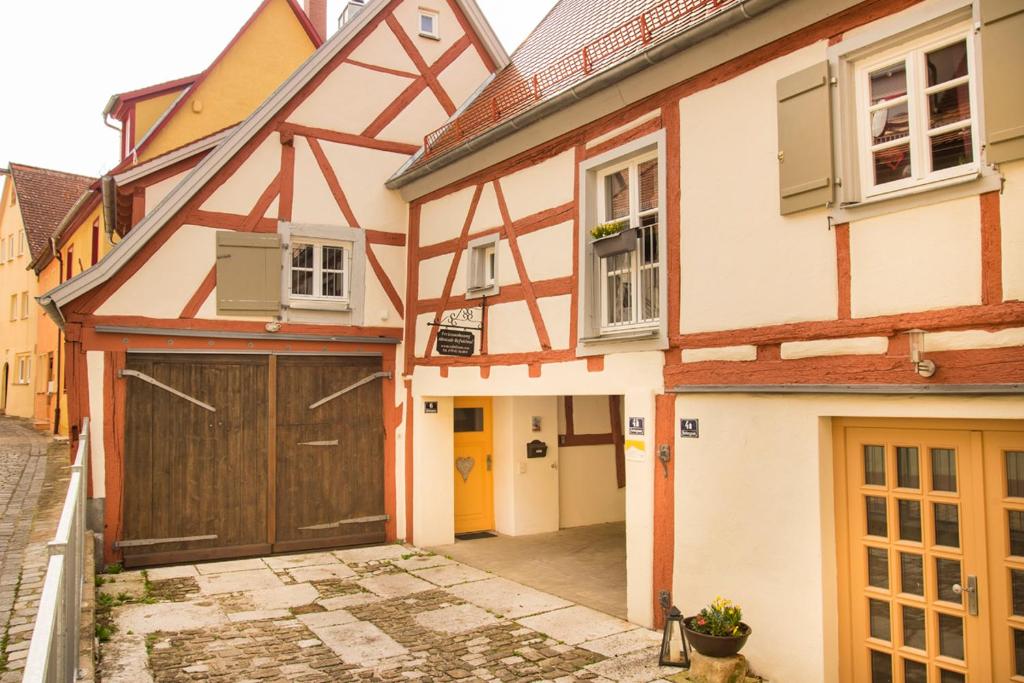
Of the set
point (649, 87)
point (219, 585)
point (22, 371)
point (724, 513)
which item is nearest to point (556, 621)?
point (724, 513)

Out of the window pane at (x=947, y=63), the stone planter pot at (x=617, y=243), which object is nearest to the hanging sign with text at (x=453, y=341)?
the stone planter pot at (x=617, y=243)

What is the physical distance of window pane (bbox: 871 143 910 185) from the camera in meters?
5.02

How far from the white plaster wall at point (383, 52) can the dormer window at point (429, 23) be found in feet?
1.86

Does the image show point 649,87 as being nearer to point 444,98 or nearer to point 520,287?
point 520,287

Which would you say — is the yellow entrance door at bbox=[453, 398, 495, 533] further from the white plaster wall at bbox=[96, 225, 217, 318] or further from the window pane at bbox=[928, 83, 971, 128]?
the window pane at bbox=[928, 83, 971, 128]

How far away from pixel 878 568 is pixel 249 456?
288 inches

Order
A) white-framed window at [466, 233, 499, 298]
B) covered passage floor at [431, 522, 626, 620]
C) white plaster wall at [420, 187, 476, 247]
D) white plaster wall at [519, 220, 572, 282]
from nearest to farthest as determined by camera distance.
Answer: white plaster wall at [519, 220, 572, 282] → covered passage floor at [431, 522, 626, 620] → white-framed window at [466, 233, 499, 298] → white plaster wall at [420, 187, 476, 247]

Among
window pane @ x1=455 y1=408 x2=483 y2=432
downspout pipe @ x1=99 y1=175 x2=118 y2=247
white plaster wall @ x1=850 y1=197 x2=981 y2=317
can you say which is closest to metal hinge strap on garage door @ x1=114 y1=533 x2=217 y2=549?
window pane @ x1=455 y1=408 x2=483 y2=432

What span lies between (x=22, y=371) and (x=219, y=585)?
21196mm

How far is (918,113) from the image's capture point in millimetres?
4926

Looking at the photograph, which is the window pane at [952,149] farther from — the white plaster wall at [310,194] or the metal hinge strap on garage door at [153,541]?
the metal hinge strap on garage door at [153,541]

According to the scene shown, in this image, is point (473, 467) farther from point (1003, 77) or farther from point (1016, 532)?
point (1003, 77)

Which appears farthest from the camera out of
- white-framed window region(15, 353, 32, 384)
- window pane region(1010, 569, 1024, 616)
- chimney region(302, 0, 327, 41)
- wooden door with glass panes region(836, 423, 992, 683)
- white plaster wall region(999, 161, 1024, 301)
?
white-framed window region(15, 353, 32, 384)

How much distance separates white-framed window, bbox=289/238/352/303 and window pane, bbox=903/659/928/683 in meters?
7.64
